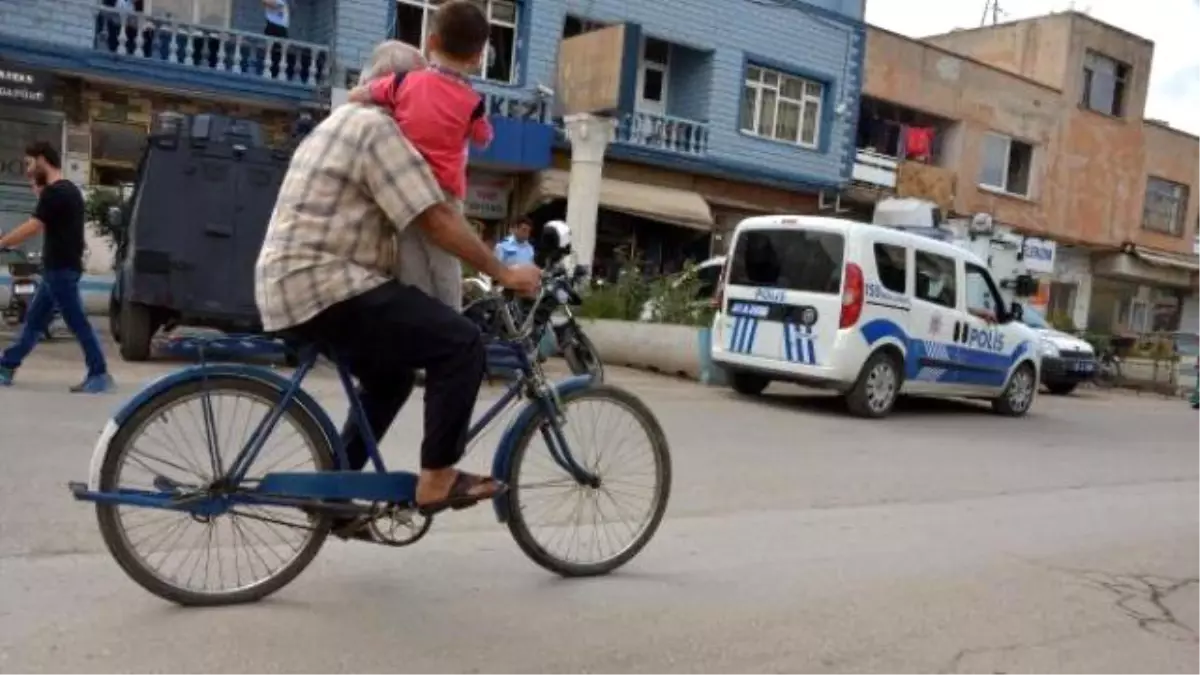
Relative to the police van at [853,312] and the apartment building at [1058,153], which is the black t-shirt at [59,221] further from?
the apartment building at [1058,153]

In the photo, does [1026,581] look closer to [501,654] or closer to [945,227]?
[501,654]

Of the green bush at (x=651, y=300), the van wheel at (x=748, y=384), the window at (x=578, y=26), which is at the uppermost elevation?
the window at (x=578, y=26)

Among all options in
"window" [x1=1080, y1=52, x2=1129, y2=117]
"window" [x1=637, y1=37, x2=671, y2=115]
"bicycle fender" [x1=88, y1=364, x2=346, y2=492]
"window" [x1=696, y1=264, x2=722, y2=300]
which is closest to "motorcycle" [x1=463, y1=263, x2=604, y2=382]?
"bicycle fender" [x1=88, y1=364, x2=346, y2=492]

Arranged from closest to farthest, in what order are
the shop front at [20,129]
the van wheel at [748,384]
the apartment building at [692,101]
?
the van wheel at [748,384] < the shop front at [20,129] < the apartment building at [692,101]

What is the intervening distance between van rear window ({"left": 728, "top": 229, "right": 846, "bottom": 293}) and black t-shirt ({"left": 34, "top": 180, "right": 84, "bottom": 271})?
6331mm

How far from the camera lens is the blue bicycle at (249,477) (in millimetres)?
3684

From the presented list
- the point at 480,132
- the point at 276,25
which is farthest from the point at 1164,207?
the point at 480,132

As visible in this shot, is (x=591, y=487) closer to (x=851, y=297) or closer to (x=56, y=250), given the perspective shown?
(x=56, y=250)

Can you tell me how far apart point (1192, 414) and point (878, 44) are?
12213 millimetres

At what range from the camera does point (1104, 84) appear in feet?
105

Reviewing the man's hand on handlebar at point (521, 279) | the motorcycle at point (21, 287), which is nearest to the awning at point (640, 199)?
the motorcycle at point (21, 287)

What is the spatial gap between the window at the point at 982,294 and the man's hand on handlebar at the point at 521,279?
9326 mm

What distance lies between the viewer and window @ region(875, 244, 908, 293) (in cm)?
1120

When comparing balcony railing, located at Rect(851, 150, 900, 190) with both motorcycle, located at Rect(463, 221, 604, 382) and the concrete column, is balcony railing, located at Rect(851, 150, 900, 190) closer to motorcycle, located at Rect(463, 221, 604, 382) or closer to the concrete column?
the concrete column
